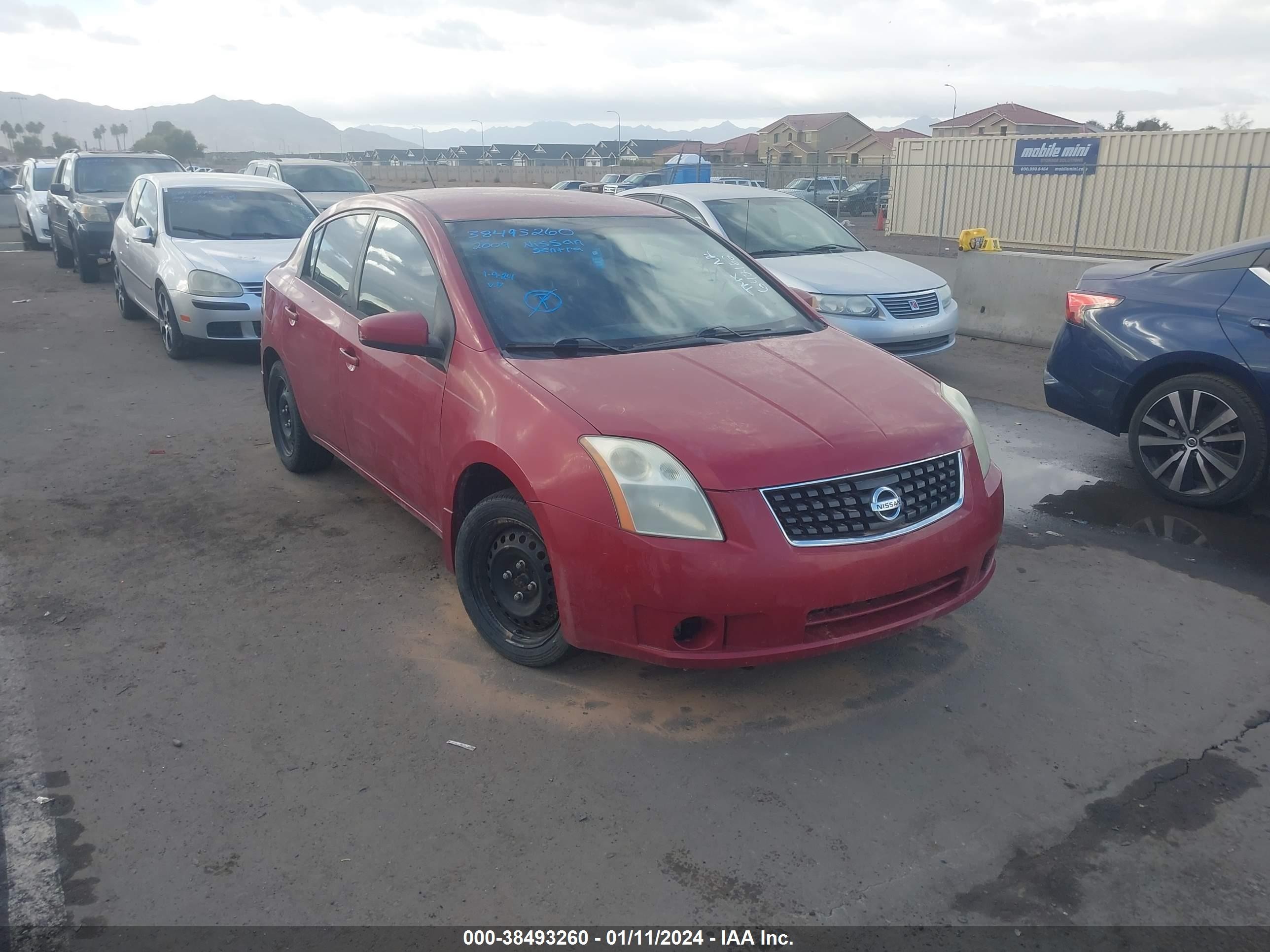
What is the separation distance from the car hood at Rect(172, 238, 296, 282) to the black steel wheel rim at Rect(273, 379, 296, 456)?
3.34m

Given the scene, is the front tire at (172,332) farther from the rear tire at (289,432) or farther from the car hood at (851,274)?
the car hood at (851,274)

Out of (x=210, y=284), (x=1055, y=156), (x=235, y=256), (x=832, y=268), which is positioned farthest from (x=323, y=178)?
(x=1055, y=156)

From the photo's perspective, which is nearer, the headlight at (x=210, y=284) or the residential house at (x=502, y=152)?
the headlight at (x=210, y=284)

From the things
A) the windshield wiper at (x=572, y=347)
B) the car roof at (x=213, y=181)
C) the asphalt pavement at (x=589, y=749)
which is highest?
the car roof at (x=213, y=181)

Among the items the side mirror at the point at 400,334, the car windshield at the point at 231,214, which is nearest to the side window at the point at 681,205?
the car windshield at the point at 231,214

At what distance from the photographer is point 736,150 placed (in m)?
89.9

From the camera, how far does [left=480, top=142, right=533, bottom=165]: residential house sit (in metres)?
90.8

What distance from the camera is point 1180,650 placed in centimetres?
418

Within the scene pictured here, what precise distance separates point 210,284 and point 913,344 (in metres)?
6.37

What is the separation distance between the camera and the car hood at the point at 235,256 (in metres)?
9.31

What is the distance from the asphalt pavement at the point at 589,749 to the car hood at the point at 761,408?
3.15 feet

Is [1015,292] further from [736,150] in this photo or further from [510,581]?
[736,150]

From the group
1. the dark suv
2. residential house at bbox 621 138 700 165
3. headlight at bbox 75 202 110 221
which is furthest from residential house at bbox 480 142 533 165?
headlight at bbox 75 202 110 221

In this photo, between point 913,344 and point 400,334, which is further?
point 913,344
